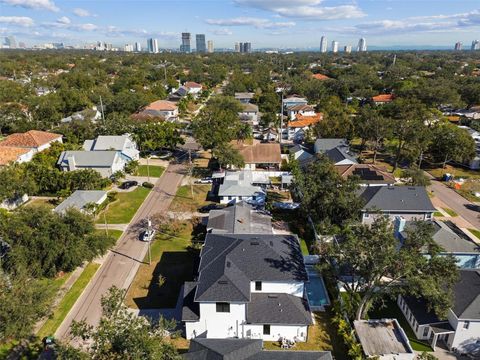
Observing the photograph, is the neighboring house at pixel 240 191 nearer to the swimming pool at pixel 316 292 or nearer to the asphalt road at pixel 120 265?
the asphalt road at pixel 120 265

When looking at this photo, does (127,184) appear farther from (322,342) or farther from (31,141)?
(322,342)

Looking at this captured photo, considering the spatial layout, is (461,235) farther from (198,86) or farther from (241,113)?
(198,86)

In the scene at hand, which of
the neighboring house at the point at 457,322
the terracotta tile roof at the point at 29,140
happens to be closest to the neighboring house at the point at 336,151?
the neighboring house at the point at 457,322

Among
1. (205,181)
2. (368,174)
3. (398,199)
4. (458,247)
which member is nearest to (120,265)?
(205,181)

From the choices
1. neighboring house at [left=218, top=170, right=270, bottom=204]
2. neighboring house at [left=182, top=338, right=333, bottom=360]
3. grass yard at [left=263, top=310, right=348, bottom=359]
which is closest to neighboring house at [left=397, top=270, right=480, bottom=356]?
grass yard at [left=263, top=310, right=348, bottom=359]

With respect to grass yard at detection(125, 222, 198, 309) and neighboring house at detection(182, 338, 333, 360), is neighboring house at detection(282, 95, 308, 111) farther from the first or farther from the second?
neighboring house at detection(182, 338, 333, 360)
